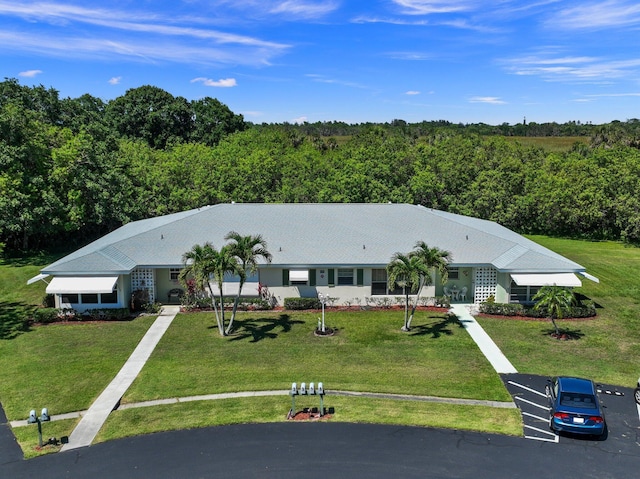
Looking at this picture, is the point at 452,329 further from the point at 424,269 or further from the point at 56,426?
the point at 56,426

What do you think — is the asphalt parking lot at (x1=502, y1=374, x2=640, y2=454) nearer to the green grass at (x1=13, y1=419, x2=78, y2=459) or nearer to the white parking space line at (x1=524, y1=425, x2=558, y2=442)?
the white parking space line at (x1=524, y1=425, x2=558, y2=442)

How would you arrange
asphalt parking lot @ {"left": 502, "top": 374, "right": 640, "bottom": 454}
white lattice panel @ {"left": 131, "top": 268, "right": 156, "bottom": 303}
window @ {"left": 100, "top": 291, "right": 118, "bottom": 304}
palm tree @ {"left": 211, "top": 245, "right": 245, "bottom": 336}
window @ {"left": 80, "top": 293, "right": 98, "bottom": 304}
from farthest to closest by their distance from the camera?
white lattice panel @ {"left": 131, "top": 268, "right": 156, "bottom": 303} < window @ {"left": 100, "top": 291, "right": 118, "bottom": 304} < window @ {"left": 80, "top": 293, "right": 98, "bottom": 304} < palm tree @ {"left": 211, "top": 245, "right": 245, "bottom": 336} < asphalt parking lot @ {"left": 502, "top": 374, "right": 640, "bottom": 454}

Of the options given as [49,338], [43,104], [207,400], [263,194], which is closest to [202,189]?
[263,194]

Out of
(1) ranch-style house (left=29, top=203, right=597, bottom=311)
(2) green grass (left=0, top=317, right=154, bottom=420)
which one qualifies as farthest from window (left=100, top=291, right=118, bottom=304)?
(2) green grass (left=0, top=317, right=154, bottom=420)

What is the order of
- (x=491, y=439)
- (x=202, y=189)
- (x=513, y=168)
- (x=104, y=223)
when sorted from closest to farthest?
(x=491, y=439) < (x=104, y=223) < (x=202, y=189) < (x=513, y=168)

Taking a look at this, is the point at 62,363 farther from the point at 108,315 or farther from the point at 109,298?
the point at 109,298

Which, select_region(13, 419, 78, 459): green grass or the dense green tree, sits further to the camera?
the dense green tree

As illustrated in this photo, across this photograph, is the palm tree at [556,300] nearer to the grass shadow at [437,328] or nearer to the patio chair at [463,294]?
the grass shadow at [437,328]

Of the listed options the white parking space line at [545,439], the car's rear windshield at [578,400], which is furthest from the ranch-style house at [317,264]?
the white parking space line at [545,439]
